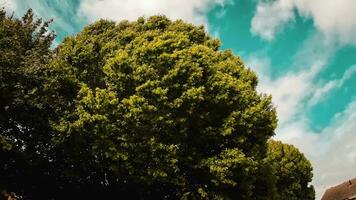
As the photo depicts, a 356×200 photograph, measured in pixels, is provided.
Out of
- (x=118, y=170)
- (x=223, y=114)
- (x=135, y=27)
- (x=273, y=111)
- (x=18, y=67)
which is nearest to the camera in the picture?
(x=18, y=67)

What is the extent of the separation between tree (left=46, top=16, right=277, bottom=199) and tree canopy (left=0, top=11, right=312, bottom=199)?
0.22 feet

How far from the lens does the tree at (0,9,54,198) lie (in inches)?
868

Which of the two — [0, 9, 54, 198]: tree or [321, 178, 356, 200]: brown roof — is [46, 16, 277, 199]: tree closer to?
[0, 9, 54, 198]: tree

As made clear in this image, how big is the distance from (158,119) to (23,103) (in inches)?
292

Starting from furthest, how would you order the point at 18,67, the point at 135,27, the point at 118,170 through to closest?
the point at 135,27, the point at 118,170, the point at 18,67

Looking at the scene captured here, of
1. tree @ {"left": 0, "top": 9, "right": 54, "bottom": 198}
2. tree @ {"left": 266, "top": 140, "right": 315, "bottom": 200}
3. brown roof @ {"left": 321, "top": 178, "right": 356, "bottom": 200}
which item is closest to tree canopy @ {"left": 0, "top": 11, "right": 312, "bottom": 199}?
tree @ {"left": 0, "top": 9, "right": 54, "bottom": 198}

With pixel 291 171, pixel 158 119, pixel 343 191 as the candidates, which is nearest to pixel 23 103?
pixel 158 119

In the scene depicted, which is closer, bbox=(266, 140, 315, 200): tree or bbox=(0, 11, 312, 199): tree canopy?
bbox=(0, 11, 312, 199): tree canopy

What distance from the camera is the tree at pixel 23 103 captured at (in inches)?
868

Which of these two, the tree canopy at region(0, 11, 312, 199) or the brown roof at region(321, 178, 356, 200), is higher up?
the brown roof at region(321, 178, 356, 200)


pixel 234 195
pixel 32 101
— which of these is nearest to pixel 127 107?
pixel 32 101

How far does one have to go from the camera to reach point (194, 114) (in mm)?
24453

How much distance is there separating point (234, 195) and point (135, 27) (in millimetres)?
14117

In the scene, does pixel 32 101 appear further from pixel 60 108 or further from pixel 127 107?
pixel 127 107
